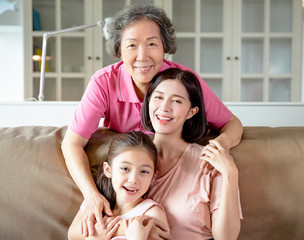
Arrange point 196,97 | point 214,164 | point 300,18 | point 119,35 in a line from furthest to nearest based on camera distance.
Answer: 1. point 300,18
2. point 119,35
3. point 196,97
4. point 214,164

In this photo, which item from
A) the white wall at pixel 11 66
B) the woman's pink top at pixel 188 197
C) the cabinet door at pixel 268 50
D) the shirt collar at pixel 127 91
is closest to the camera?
the woman's pink top at pixel 188 197

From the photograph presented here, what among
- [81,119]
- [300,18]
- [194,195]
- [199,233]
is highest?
[300,18]

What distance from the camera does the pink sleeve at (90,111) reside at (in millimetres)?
1378

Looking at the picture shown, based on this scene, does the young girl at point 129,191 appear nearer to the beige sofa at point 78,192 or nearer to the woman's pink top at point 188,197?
the woman's pink top at point 188,197

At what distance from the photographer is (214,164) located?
46.3 inches

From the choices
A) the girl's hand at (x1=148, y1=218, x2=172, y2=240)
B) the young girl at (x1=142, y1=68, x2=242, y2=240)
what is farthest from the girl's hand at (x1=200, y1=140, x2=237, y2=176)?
the girl's hand at (x1=148, y1=218, x2=172, y2=240)

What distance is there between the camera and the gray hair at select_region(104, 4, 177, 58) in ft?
4.57

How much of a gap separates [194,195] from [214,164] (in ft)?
0.44

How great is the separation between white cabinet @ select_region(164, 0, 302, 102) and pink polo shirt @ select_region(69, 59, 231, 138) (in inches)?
84.7

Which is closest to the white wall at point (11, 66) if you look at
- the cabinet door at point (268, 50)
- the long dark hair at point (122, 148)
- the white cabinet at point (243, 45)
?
the white cabinet at point (243, 45)

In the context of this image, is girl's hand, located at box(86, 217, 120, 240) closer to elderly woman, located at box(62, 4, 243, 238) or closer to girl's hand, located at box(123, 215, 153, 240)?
girl's hand, located at box(123, 215, 153, 240)

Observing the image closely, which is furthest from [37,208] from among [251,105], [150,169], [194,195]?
[251,105]

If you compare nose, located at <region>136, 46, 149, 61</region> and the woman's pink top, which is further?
nose, located at <region>136, 46, 149, 61</region>

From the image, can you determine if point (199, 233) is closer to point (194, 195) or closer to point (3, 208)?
point (194, 195)
